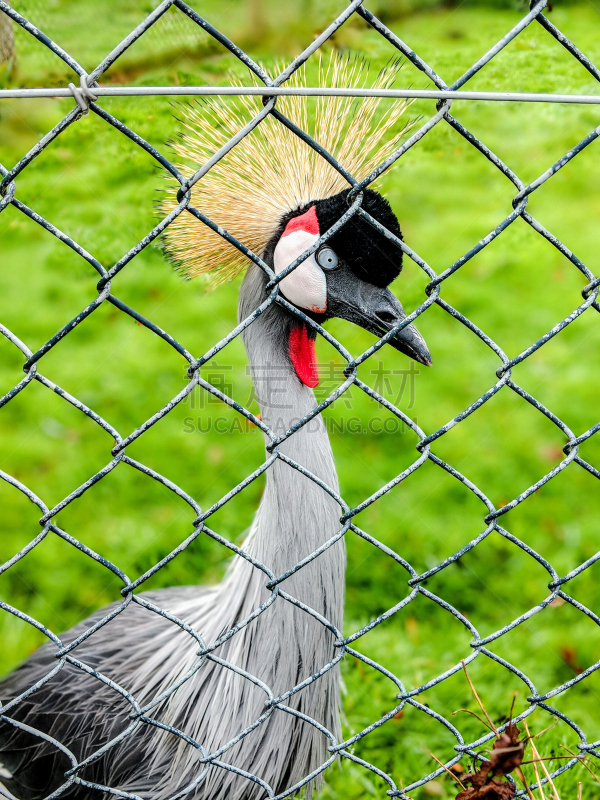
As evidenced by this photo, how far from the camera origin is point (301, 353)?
1.84 m

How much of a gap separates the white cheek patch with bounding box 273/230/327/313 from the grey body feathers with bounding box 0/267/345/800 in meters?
0.07

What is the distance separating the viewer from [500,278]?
4.44 m

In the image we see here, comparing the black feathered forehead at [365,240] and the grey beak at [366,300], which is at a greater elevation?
the black feathered forehead at [365,240]

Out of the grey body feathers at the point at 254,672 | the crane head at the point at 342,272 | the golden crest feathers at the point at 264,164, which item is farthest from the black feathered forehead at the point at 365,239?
the grey body feathers at the point at 254,672

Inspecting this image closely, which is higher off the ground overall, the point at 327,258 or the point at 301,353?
the point at 327,258

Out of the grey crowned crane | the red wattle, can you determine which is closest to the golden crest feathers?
the grey crowned crane

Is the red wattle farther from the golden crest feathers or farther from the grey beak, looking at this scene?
the golden crest feathers

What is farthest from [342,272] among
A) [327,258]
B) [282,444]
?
[282,444]

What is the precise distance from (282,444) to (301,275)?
1.41 ft

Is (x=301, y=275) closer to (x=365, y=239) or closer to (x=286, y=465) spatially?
(x=365, y=239)

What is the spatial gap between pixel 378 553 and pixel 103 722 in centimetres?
146

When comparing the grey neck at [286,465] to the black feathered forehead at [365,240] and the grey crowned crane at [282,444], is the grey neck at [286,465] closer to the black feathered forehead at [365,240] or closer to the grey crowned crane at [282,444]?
the grey crowned crane at [282,444]

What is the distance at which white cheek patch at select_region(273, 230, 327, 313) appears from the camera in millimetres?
1724

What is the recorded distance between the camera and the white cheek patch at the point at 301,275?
1724 mm
